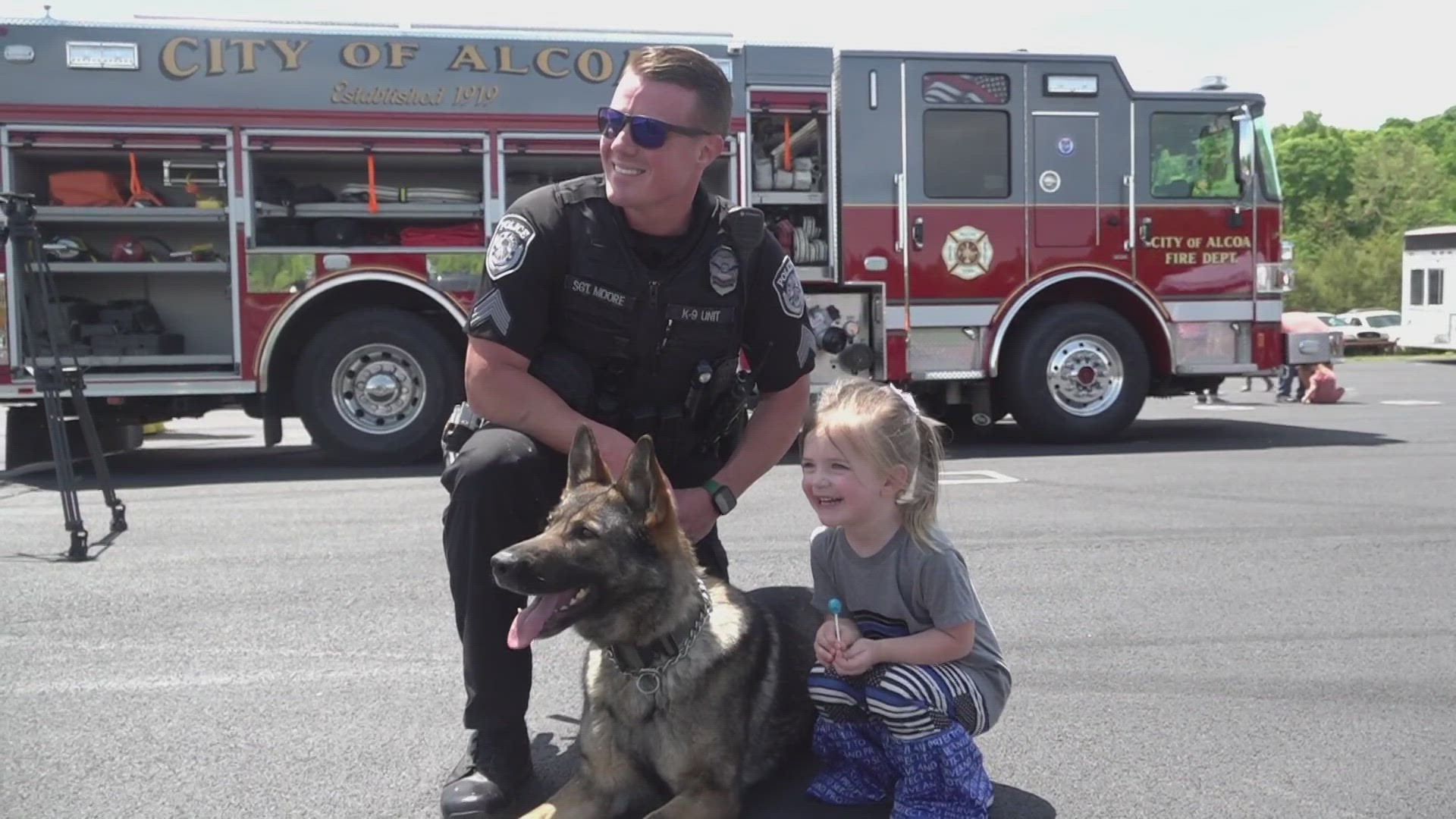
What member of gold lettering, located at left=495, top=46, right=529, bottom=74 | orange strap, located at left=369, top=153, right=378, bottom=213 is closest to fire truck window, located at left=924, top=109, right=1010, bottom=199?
gold lettering, located at left=495, top=46, right=529, bottom=74

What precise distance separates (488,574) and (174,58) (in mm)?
7141

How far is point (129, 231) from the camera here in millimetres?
9023

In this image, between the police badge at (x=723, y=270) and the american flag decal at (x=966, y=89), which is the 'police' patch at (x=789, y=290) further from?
the american flag decal at (x=966, y=89)

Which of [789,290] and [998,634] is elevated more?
[789,290]

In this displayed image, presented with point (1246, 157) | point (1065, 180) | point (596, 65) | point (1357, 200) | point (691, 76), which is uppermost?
point (1357, 200)

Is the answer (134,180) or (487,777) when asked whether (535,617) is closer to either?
(487,777)

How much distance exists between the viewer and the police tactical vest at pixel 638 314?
3125 mm

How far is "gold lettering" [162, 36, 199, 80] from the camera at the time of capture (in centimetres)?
853

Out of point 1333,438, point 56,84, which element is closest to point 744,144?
point 56,84

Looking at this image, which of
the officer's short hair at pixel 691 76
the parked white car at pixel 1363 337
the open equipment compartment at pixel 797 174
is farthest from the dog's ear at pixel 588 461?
the parked white car at pixel 1363 337

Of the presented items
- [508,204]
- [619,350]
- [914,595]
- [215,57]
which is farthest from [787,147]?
[914,595]

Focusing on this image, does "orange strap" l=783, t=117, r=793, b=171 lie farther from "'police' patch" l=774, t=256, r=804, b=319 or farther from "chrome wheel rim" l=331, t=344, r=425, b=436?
"'police' patch" l=774, t=256, r=804, b=319

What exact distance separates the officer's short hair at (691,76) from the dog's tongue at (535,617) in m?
1.22

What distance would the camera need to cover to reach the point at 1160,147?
393 inches
